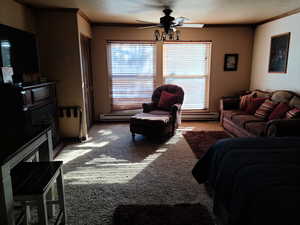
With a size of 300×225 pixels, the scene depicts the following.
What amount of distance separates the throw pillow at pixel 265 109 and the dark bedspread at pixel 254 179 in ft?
5.92

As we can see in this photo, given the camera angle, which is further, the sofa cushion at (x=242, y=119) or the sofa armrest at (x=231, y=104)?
the sofa armrest at (x=231, y=104)

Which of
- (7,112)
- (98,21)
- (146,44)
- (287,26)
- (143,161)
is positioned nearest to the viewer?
(7,112)

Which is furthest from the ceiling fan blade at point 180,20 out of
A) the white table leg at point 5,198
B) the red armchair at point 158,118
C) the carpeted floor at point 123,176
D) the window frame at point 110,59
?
the white table leg at point 5,198

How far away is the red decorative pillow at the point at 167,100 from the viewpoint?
191 inches

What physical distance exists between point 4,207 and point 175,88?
4.18m

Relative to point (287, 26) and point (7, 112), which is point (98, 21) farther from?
point (287, 26)

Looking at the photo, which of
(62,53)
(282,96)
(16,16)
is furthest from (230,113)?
(16,16)

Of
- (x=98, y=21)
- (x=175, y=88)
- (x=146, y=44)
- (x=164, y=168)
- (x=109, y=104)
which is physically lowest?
(x=164, y=168)

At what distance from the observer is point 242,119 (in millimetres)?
4043

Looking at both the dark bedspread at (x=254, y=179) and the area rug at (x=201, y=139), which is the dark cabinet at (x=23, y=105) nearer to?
the dark bedspread at (x=254, y=179)

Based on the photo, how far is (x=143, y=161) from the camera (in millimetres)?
3373

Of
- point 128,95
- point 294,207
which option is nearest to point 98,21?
point 128,95

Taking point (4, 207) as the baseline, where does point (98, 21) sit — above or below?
above

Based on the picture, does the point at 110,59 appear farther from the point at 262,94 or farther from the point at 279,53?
the point at 279,53
